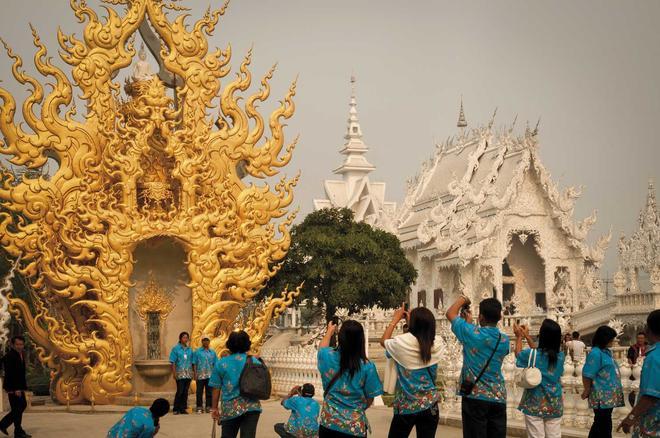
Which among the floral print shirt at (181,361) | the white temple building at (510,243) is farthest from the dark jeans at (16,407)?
the white temple building at (510,243)

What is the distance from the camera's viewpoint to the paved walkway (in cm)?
1385

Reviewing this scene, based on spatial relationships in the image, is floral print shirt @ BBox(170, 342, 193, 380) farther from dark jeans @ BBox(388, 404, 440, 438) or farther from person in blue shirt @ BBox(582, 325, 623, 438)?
dark jeans @ BBox(388, 404, 440, 438)

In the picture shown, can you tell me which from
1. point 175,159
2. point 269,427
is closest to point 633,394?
point 269,427

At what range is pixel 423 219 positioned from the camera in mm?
45719

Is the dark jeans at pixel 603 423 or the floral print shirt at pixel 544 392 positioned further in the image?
the dark jeans at pixel 603 423

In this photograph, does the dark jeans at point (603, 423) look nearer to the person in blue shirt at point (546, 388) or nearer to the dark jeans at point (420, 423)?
the person in blue shirt at point (546, 388)

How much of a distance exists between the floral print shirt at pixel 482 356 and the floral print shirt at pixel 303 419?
1.48m

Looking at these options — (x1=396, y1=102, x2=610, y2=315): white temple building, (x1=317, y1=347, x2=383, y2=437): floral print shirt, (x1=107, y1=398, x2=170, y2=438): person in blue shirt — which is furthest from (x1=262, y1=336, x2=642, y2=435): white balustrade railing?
(x1=396, y1=102, x2=610, y2=315): white temple building

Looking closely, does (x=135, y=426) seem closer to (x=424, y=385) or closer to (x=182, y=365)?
(x=424, y=385)

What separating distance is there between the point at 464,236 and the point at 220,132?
865 inches

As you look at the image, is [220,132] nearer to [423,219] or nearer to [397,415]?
[397,415]

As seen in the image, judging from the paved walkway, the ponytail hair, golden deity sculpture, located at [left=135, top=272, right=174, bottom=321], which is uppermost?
golden deity sculpture, located at [left=135, top=272, right=174, bottom=321]

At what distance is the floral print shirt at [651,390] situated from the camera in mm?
6766

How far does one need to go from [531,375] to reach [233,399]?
99.3 inches
